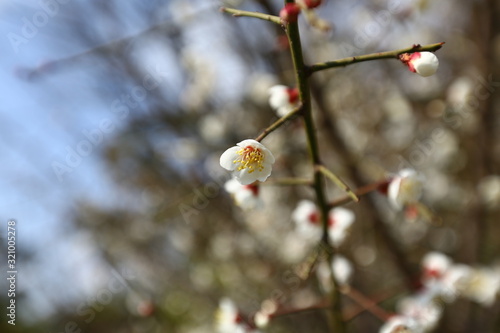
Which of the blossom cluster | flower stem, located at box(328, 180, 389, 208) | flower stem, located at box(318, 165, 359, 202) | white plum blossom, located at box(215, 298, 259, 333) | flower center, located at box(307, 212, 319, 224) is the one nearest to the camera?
flower stem, located at box(318, 165, 359, 202)

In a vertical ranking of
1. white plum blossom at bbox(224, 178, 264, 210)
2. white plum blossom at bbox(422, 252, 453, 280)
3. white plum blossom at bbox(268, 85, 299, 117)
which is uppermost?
white plum blossom at bbox(268, 85, 299, 117)

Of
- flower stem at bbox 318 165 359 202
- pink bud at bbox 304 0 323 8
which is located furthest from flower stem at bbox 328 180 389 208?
pink bud at bbox 304 0 323 8

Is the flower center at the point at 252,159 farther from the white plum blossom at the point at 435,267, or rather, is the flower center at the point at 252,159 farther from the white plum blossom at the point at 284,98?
the white plum blossom at the point at 435,267

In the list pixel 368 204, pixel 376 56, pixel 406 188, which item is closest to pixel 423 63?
pixel 376 56

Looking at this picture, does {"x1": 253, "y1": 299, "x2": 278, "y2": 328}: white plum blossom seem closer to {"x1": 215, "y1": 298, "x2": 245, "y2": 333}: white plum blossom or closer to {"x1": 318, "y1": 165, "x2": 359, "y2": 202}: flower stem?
{"x1": 215, "y1": 298, "x2": 245, "y2": 333}: white plum blossom

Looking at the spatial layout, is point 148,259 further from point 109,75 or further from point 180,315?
point 109,75

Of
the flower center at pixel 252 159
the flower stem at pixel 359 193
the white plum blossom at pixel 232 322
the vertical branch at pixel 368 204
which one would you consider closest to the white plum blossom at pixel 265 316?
the white plum blossom at pixel 232 322

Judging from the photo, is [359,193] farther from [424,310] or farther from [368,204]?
[368,204]
